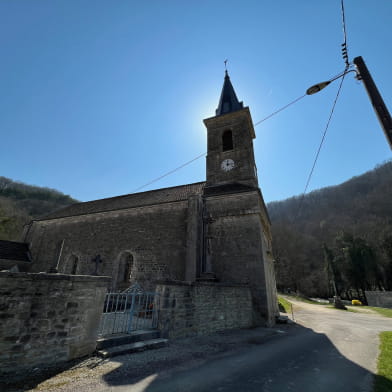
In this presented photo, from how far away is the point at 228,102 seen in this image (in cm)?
1988

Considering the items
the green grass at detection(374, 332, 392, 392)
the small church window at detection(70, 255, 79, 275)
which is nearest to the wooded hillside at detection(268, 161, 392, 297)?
the green grass at detection(374, 332, 392, 392)

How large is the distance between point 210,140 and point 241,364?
16.0 m

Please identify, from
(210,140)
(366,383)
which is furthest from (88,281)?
(210,140)

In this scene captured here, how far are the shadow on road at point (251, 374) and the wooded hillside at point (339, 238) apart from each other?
2229 cm

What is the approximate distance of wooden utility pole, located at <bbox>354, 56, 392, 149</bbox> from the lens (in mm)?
4293

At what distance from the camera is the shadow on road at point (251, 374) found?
3.64 m

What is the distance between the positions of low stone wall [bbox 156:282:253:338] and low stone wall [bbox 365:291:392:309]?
30223 millimetres

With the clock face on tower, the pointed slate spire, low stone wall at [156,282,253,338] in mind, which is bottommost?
low stone wall at [156,282,253,338]

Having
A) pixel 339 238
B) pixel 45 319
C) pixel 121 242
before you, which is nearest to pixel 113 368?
pixel 45 319

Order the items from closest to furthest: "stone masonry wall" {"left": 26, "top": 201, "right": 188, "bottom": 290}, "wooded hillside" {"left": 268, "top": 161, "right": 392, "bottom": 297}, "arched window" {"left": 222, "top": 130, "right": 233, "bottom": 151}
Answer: "stone masonry wall" {"left": 26, "top": 201, "right": 188, "bottom": 290} → "arched window" {"left": 222, "top": 130, "right": 233, "bottom": 151} → "wooded hillside" {"left": 268, "top": 161, "right": 392, "bottom": 297}

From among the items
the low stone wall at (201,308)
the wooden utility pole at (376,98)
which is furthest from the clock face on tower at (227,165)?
the wooden utility pole at (376,98)

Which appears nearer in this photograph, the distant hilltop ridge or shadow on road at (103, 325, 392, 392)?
shadow on road at (103, 325, 392, 392)

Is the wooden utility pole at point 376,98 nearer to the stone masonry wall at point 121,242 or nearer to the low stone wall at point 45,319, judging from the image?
the low stone wall at point 45,319

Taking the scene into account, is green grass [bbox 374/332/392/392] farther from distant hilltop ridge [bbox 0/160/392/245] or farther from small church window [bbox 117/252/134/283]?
distant hilltop ridge [bbox 0/160/392/245]
